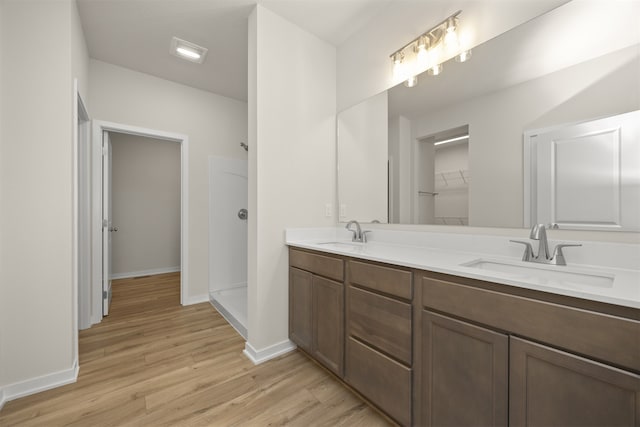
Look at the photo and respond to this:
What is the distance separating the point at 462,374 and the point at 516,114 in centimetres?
127

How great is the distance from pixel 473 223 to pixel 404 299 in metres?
0.68

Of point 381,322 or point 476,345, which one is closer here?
point 476,345

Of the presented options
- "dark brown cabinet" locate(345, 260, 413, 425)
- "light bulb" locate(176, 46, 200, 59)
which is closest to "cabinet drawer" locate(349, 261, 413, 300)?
"dark brown cabinet" locate(345, 260, 413, 425)

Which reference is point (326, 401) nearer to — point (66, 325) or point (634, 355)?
point (634, 355)

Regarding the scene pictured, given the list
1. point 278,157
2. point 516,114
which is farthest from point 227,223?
point 516,114

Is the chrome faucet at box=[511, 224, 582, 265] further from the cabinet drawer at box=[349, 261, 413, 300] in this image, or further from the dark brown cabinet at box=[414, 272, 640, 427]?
the cabinet drawer at box=[349, 261, 413, 300]

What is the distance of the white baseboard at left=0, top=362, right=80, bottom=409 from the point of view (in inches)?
59.3

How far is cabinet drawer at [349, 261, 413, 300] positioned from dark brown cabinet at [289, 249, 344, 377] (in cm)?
13

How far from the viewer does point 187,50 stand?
8.16 ft

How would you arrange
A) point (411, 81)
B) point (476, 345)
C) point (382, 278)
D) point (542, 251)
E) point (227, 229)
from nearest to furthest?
point (476, 345), point (542, 251), point (382, 278), point (411, 81), point (227, 229)

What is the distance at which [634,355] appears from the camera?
68cm

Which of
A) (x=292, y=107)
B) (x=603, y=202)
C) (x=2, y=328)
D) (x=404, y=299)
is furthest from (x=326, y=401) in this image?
(x=292, y=107)

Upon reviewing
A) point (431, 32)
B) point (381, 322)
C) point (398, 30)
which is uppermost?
point (398, 30)

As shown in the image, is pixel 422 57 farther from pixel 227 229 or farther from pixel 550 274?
pixel 227 229
